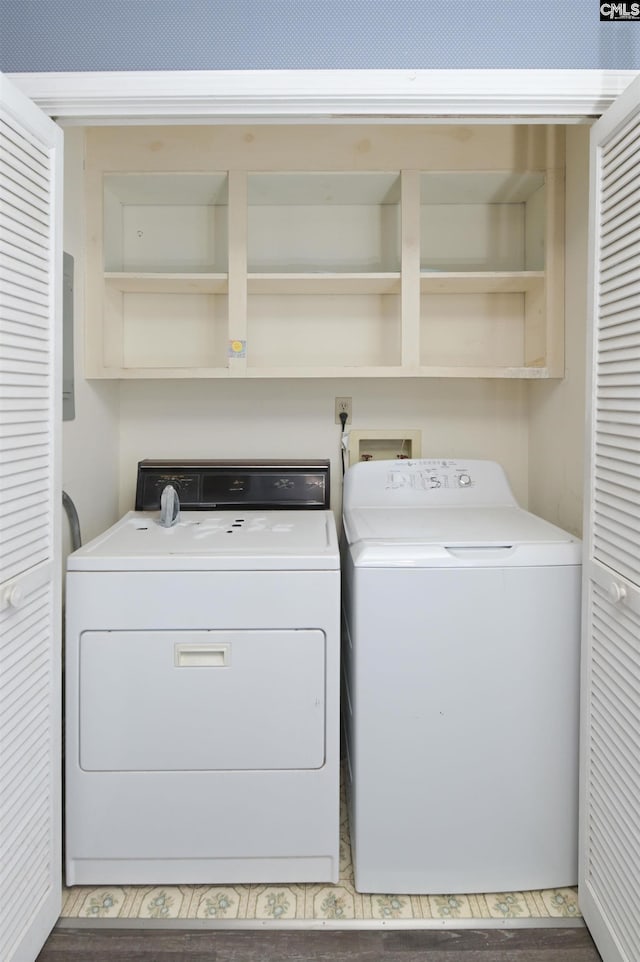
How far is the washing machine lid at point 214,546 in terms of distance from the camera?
1638 mm

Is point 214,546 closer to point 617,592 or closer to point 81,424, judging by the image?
point 81,424

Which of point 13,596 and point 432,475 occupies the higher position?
point 432,475

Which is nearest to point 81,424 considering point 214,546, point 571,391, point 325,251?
point 214,546

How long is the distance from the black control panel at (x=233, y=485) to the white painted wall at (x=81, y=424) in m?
0.15

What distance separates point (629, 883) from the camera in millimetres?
1336

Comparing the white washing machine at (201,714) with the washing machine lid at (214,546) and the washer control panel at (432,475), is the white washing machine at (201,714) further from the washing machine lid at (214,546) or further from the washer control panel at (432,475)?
the washer control panel at (432,475)

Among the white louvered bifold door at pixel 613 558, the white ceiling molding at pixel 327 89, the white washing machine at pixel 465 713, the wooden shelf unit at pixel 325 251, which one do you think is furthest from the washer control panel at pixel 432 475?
the white ceiling molding at pixel 327 89

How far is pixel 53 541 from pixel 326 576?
0.67 metres

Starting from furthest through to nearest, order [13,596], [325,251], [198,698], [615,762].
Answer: [325,251] < [198,698] < [615,762] < [13,596]

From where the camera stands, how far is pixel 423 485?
90.7 inches

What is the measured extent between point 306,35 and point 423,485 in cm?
140

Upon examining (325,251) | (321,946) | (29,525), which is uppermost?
(325,251)

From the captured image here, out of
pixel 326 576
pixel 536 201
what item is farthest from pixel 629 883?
pixel 536 201

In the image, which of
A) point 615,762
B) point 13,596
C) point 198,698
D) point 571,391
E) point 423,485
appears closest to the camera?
point 13,596
